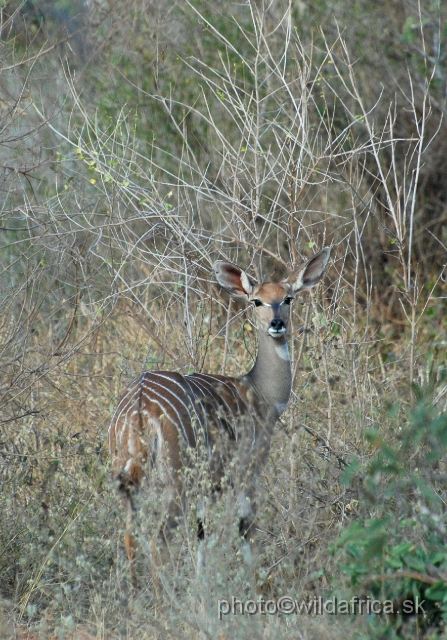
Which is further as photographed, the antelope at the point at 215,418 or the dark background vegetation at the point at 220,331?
the antelope at the point at 215,418

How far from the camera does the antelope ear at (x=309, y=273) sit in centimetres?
583

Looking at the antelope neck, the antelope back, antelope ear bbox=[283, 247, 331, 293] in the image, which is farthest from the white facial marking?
the antelope back

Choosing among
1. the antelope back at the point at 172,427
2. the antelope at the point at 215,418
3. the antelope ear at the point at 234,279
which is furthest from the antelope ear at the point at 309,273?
the antelope back at the point at 172,427

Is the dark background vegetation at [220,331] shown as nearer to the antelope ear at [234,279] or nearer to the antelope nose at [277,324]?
the antelope ear at [234,279]

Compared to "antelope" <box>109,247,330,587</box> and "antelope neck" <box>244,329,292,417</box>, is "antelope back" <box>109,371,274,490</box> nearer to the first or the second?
"antelope" <box>109,247,330,587</box>

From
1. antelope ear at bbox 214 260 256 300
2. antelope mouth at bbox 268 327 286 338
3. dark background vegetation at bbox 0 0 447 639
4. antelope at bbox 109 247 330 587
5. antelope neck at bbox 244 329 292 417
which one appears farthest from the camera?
antelope ear at bbox 214 260 256 300

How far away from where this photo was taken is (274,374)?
574 centimetres

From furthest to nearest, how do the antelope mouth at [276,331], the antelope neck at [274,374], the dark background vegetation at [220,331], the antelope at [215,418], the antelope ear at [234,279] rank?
the antelope ear at [234,279] → the antelope neck at [274,374] → the antelope mouth at [276,331] → the antelope at [215,418] → the dark background vegetation at [220,331]

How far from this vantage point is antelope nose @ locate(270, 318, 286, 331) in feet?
18.3

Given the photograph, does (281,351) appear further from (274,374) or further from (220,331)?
(220,331)

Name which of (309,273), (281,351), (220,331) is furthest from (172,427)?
(220,331)

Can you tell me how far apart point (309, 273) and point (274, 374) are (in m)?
0.68

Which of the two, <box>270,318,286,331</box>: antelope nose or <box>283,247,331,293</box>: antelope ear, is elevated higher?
<box>283,247,331,293</box>: antelope ear

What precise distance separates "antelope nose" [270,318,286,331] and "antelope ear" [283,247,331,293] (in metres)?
0.34
